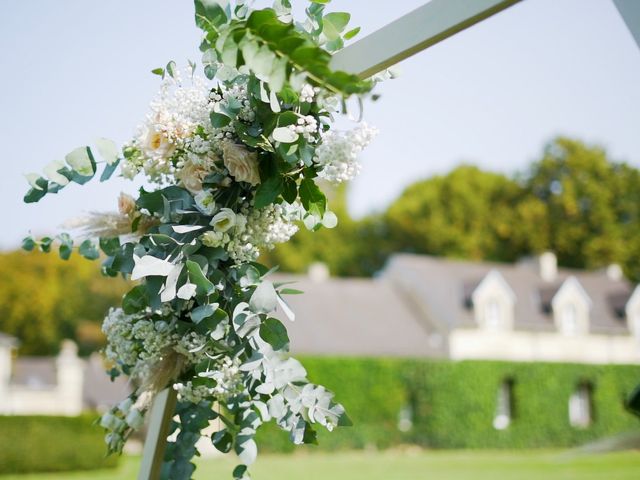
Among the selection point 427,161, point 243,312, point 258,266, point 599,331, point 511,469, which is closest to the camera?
point 243,312

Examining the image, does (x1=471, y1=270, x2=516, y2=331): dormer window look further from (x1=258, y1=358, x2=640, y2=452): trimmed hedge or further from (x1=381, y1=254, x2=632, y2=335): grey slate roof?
(x1=258, y1=358, x2=640, y2=452): trimmed hedge

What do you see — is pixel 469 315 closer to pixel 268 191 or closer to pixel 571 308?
pixel 571 308

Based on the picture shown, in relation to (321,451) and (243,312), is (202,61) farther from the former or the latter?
(321,451)

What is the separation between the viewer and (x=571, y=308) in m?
29.6

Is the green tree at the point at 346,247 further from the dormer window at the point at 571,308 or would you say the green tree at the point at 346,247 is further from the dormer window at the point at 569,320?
the dormer window at the point at 569,320

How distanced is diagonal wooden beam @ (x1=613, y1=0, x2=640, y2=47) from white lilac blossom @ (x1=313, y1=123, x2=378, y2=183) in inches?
21.4

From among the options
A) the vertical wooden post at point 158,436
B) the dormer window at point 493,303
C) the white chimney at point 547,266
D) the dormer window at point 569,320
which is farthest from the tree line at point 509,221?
the vertical wooden post at point 158,436

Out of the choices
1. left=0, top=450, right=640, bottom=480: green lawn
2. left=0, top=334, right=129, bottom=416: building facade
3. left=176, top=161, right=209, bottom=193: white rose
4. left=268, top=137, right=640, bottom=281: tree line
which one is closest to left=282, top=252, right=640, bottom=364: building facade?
left=0, top=450, right=640, bottom=480: green lawn

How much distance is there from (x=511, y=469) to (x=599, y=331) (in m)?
13.7

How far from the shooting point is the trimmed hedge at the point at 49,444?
63.8 feet

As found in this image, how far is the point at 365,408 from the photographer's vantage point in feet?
75.2

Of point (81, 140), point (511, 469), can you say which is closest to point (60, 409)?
point (511, 469)

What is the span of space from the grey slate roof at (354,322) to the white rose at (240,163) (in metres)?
22.5

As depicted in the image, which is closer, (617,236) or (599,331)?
(599,331)
